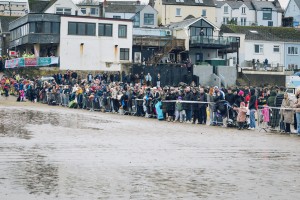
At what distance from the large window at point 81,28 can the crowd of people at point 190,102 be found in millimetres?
22998

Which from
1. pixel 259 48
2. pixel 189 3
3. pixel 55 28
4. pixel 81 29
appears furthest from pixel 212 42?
pixel 55 28

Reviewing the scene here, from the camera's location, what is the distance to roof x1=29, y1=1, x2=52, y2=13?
90000 millimetres

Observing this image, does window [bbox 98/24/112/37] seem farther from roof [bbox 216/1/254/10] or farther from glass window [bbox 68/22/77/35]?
roof [bbox 216/1/254/10]

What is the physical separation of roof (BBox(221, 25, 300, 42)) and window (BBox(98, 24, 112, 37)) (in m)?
26.7

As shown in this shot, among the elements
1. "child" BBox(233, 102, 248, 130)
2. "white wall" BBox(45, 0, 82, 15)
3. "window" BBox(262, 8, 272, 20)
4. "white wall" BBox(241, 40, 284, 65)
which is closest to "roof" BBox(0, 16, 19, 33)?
"white wall" BBox(45, 0, 82, 15)

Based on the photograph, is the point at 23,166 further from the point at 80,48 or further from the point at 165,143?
the point at 80,48

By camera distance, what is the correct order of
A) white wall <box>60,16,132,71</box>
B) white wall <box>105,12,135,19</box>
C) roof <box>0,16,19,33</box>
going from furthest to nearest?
white wall <box>105,12,135,19</box> < roof <box>0,16,19,33</box> < white wall <box>60,16,132,71</box>

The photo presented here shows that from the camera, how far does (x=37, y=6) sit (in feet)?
299

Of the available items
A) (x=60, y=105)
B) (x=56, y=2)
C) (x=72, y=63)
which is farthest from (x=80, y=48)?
(x=60, y=105)

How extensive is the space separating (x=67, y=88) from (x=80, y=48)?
26499 mm

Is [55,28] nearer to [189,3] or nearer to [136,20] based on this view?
[136,20]

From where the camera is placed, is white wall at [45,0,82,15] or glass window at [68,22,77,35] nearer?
glass window at [68,22,77,35]

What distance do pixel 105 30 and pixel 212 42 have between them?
16466mm

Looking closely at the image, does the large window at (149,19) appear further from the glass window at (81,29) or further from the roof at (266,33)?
the glass window at (81,29)
